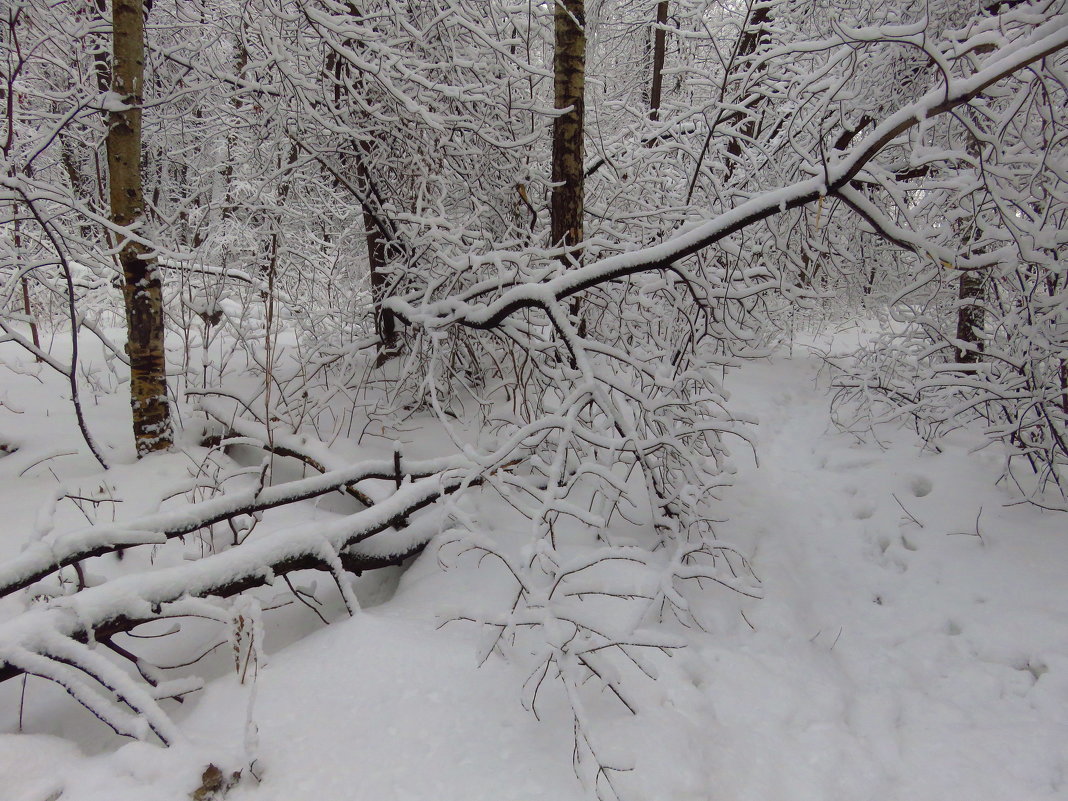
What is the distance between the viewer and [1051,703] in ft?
7.56

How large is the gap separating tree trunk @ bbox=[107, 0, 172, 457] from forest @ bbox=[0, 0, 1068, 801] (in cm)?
3

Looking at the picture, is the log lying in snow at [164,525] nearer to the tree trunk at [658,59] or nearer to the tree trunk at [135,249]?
the tree trunk at [135,249]

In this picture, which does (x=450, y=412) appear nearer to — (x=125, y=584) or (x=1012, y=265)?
(x=125, y=584)

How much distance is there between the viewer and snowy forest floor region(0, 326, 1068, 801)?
172cm

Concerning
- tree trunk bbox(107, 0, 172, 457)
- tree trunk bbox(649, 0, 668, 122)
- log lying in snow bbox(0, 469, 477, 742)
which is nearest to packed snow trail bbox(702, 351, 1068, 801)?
log lying in snow bbox(0, 469, 477, 742)

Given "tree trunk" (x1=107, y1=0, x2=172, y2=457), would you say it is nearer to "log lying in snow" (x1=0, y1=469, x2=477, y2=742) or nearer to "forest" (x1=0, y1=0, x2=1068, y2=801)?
"forest" (x1=0, y1=0, x2=1068, y2=801)

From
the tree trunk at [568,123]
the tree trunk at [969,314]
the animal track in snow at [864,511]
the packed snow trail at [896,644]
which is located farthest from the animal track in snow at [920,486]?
the tree trunk at [568,123]

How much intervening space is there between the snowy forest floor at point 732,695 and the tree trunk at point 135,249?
321 mm

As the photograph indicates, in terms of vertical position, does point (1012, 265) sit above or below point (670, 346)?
above

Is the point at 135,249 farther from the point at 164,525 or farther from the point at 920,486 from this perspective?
the point at 920,486

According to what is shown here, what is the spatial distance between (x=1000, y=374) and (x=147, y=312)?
5.21 metres

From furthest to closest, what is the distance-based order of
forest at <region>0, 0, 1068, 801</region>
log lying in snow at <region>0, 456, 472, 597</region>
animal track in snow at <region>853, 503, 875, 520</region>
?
animal track in snow at <region>853, 503, 875, 520</region> < log lying in snow at <region>0, 456, 472, 597</region> < forest at <region>0, 0, 1068, 801</region>

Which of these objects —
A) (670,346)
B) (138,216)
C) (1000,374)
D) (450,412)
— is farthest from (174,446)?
(1000,374)

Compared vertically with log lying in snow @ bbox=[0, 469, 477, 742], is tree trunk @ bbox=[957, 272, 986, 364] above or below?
above
